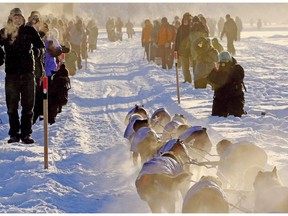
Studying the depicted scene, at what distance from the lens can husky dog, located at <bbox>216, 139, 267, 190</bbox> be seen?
18.2 ft

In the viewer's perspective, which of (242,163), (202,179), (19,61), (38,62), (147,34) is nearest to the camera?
(202,179)

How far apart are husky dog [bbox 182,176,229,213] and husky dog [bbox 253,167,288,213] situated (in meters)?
0.30

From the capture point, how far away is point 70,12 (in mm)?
48562

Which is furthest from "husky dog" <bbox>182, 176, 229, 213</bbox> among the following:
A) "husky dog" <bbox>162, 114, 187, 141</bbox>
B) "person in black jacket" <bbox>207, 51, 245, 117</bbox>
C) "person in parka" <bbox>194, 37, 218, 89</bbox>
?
"person in parka" <bbox>194, 37, 218, 89</bbox>

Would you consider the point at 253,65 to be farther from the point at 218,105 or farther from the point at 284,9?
the point at 284,9

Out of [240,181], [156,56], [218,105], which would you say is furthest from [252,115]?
[156,56]

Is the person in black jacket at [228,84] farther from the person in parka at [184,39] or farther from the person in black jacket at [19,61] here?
the person in parka at [184,39]

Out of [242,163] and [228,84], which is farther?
[228,84]

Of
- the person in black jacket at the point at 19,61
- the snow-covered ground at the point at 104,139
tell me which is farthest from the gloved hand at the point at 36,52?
the snow-covered ground at the point at 104,139

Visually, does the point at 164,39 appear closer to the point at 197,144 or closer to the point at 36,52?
the point at 36,52

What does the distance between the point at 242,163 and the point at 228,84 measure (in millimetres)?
5635

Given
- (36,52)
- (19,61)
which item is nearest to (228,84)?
(36,52)

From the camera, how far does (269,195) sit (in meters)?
4.51

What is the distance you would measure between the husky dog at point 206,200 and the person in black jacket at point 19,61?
4750mm
